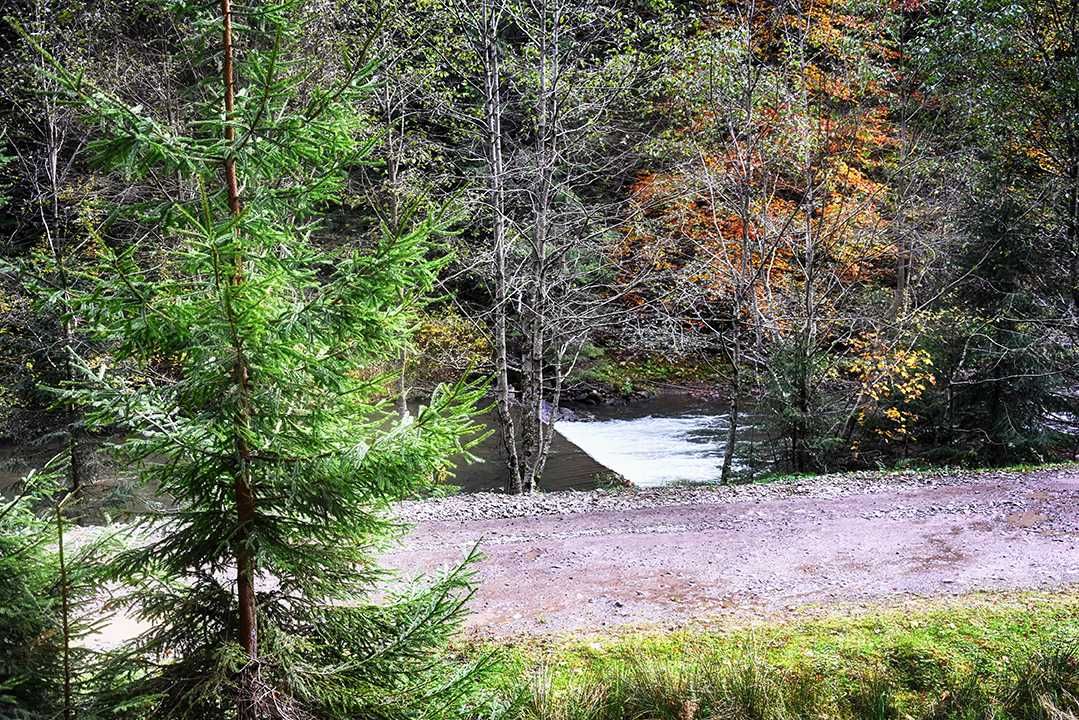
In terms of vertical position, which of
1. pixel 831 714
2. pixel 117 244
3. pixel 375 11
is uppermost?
pixel 375 11

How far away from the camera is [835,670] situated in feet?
18.1

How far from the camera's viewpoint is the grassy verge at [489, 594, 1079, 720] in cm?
484

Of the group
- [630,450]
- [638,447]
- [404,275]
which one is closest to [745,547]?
[404,275]

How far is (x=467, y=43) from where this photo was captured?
12.3m

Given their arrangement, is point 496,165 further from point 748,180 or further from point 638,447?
point 638,447

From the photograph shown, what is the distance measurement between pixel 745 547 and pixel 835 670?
3.20 m

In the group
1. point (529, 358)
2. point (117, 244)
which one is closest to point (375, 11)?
point (529, 358)

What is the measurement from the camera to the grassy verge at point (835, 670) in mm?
4836

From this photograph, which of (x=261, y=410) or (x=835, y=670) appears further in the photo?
(x=835, y=670)

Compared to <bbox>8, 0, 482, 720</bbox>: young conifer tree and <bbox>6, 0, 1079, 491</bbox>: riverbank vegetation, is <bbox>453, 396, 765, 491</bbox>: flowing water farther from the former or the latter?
<bbox>8, 0, 482, 720</bbox>: young conifer tree

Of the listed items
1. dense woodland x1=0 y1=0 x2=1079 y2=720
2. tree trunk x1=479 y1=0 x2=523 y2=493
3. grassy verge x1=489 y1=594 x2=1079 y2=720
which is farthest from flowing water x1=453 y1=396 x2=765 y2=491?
grassy verge x1=489 y1=594 x2=1079 y2=720

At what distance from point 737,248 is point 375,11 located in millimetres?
8610

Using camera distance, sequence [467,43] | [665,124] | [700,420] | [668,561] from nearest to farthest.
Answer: [668,561]
[467,43]
[665,124]
[700,420]

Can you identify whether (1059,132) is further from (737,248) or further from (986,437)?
(737,248)
